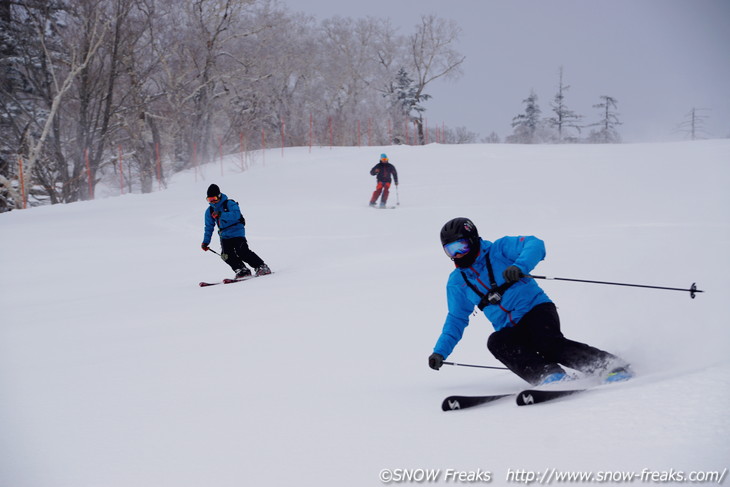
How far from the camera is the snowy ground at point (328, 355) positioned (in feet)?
8.39

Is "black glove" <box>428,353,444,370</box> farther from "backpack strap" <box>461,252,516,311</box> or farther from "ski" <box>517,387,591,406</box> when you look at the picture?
"ski" <box>517,387,591,406</box>

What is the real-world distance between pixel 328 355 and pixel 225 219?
515cm

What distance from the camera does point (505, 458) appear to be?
237cm

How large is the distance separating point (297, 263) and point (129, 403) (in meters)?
7.35

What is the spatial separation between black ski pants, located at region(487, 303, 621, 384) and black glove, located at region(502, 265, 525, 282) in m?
0.40

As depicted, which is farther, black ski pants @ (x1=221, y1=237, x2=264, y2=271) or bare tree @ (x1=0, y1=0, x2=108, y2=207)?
bare tree @ (x1=0, y1=0, x2=108, y2=207)

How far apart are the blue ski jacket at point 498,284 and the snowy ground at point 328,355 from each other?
43cm

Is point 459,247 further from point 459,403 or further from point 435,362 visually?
point 459,403

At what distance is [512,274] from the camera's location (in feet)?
12.0

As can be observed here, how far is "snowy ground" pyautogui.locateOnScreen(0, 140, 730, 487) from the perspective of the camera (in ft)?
8.39

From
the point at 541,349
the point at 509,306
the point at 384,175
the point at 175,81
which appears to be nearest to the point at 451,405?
the point at 541,349

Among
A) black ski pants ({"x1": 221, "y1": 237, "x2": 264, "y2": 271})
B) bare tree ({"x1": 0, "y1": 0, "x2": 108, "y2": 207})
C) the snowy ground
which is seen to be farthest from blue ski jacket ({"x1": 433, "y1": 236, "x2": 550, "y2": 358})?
bare tree ({"x1": 0, "y1": 0, "x2": 108, "y2": 207})

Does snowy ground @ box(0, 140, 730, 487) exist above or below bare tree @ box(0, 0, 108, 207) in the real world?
below

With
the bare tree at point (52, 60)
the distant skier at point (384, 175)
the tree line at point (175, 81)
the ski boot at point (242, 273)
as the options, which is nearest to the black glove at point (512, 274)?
the ski boot at point (242, 273)
